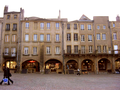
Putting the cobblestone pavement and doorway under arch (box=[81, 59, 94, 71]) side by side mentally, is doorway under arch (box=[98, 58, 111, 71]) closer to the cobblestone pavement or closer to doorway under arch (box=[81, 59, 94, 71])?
doorway under arch (box=[81, 59, 94, 71])

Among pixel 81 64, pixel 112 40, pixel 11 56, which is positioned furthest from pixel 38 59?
pixel 112 40

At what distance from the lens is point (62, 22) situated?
3072cm

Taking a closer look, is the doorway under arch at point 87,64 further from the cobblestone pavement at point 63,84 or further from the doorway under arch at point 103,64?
the cobblestone pavement at point 63,84

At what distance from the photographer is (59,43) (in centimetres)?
3008

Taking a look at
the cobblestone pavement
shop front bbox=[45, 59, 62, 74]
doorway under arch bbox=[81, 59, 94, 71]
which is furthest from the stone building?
the cobblestone pavement

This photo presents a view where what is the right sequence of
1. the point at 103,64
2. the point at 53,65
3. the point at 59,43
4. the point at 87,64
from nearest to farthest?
the point at 59,43 → the point at 53,65 → the point at 87,64 → the point at 103,64

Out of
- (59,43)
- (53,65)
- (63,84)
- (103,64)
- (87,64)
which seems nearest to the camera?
(63,84)

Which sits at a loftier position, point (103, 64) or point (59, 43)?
point (59, 43)

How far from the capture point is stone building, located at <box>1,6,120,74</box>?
2945 centimetres

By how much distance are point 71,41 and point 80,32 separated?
2.99m

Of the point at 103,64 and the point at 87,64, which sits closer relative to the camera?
the point at 87,64

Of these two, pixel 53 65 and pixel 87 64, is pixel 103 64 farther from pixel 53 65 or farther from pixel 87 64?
pixel 53 65

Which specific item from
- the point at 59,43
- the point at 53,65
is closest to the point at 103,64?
the point at 59,43

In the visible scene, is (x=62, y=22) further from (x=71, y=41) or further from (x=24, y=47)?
(x=24, y=47)
